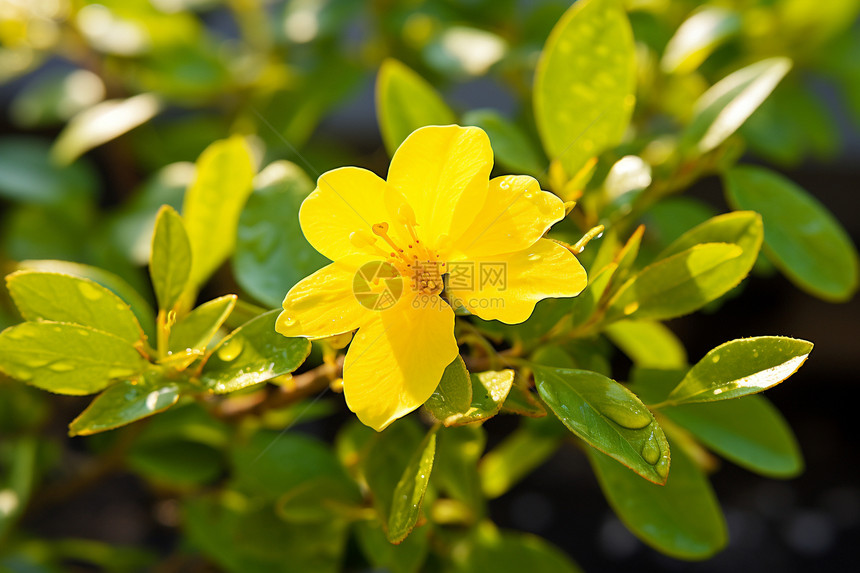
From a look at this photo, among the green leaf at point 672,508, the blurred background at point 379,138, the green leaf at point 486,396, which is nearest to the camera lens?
the green leaf at point 486,396

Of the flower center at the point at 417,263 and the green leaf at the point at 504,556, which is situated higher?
the flower center at the point at 417,263

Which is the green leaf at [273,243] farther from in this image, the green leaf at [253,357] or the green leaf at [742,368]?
the green leaf at [742,368]

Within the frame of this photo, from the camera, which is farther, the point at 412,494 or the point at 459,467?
the point at 459,467

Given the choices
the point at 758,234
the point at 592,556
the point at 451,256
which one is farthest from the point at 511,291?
the point at 592,556

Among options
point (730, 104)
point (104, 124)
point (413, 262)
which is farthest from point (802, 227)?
point (104, 124)

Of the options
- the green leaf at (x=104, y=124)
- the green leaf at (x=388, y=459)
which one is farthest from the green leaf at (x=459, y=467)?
the green leaf at (x=104, y=124)

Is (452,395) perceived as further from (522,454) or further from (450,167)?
(522,454)

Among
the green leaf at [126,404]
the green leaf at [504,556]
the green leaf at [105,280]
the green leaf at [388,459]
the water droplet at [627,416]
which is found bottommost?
the green leaf at [504,556]

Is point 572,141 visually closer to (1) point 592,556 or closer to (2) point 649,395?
(2) point 649,395

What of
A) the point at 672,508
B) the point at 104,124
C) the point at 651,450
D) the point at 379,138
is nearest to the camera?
the point at 651,450
